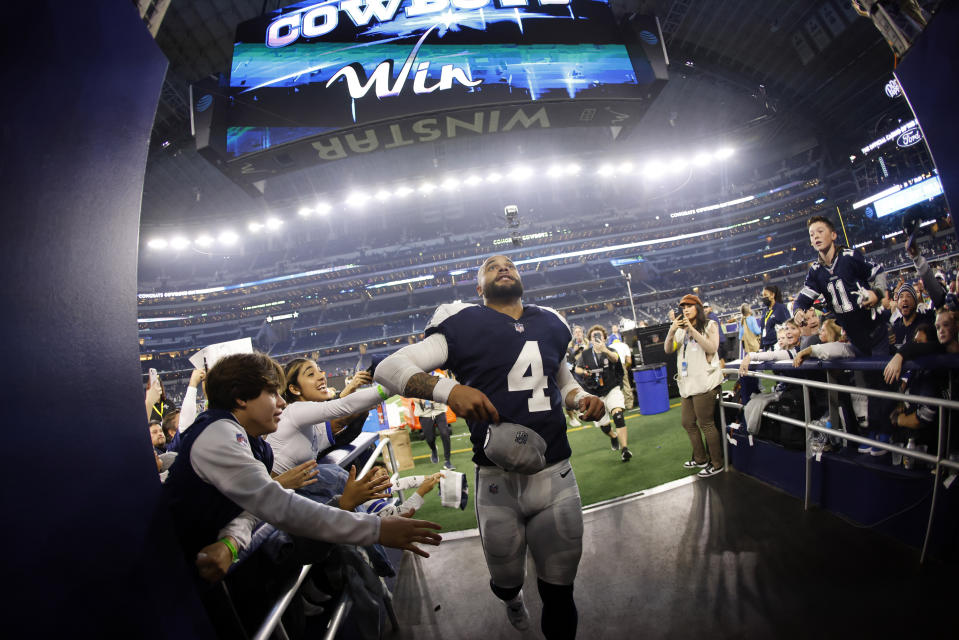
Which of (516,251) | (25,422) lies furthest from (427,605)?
(516,251)

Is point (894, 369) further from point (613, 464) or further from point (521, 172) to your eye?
point (521, 172)

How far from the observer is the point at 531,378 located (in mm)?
2143

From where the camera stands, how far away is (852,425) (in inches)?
132

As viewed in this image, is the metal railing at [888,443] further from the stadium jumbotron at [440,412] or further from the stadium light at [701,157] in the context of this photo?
the stadium light at [701,157]

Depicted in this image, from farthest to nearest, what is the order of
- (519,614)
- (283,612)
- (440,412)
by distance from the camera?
1. (440,412)
2. (519,614)
3. (283,612)

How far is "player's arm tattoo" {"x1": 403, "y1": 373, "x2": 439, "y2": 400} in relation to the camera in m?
1.92

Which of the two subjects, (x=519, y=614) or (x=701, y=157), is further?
(x=701, y=157)

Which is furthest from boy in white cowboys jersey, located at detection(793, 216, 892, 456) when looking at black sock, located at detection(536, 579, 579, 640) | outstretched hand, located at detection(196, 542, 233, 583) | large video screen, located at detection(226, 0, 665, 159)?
outstretched hand, located at detection(196, 542, 233, 583)

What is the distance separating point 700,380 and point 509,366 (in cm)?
342

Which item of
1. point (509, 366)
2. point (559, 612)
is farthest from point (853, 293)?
point (559, 612)

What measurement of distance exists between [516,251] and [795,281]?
1073 inches

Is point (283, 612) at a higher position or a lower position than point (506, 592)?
higher

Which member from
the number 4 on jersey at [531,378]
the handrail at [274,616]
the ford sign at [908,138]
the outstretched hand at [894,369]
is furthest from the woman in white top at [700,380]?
the ford sign at [908,138]

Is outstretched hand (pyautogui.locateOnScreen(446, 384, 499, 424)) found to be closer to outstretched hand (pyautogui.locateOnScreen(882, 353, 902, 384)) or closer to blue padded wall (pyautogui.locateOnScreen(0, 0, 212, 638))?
blue padded wall (pyautogui.locateOnScreen(0, 0, 212, 638))
